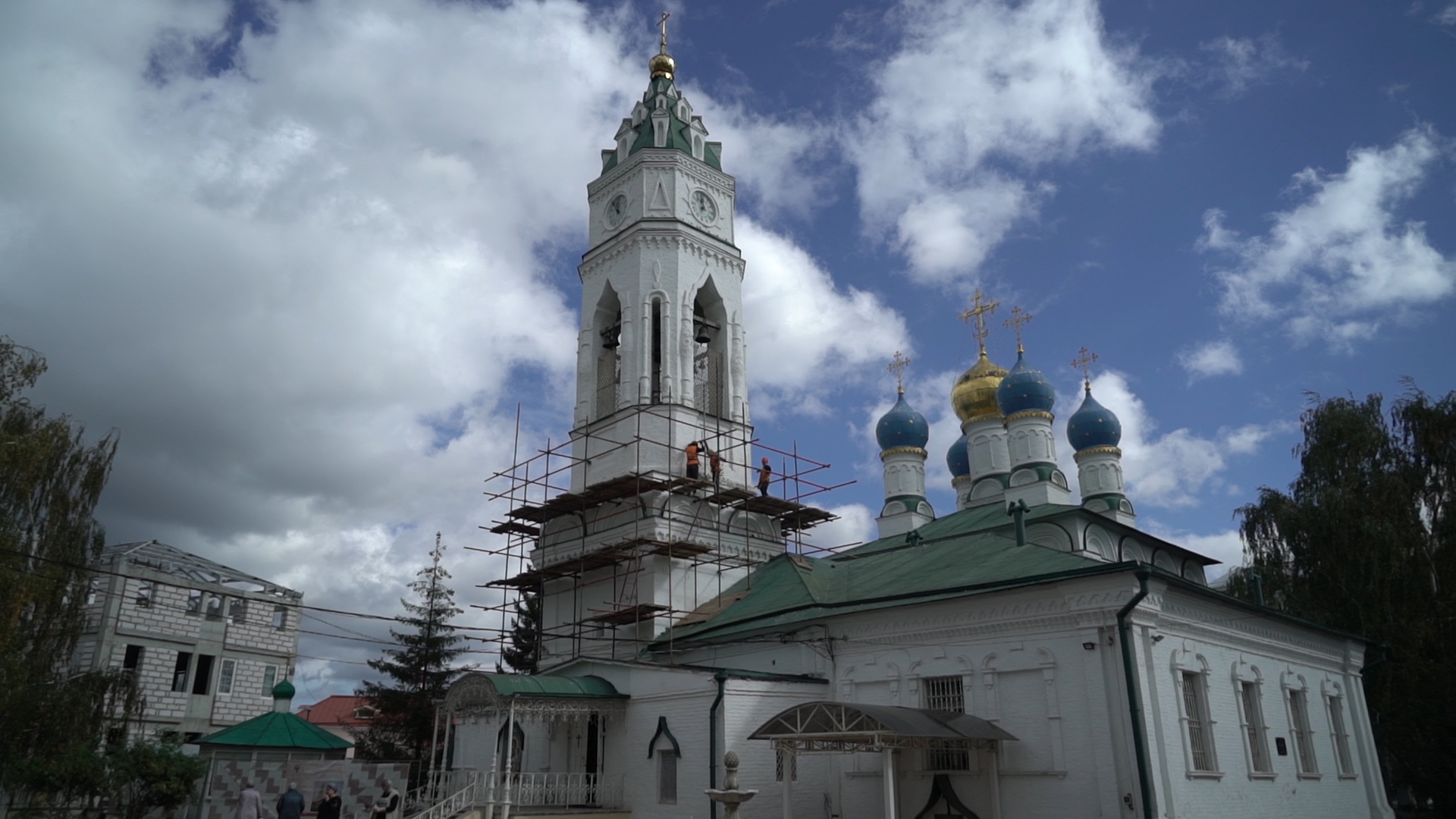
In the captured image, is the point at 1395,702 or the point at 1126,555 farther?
the point at 1126,555

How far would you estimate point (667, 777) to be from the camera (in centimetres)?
1684

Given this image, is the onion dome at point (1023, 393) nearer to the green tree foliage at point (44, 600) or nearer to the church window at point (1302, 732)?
the church window at point (1302, 732)

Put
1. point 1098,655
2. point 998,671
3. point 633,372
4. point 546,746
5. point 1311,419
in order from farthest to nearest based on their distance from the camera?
point 1311,419 → point 633,372 → point 546,746 → point 998,671 → point 1098,655

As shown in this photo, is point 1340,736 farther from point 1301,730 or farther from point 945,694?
point 945,694

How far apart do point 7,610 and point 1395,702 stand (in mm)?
27260

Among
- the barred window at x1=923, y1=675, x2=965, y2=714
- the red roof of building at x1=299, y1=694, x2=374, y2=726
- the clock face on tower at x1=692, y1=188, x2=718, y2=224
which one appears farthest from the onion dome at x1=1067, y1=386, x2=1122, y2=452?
the red roof of building at x1=299, y1=694, x2=374, y2=726

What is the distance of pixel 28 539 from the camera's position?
667 inches

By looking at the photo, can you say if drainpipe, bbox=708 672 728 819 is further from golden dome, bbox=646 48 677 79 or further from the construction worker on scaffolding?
golden dome, bbox=646 48 677 79

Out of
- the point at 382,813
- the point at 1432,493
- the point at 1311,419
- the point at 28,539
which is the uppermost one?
the point at 1311,419

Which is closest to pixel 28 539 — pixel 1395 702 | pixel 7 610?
pixel 7 610

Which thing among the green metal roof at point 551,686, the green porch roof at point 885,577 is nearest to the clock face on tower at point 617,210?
the green porch roof at point 885,577

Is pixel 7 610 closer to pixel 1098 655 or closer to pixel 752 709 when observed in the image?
pixel 752 709

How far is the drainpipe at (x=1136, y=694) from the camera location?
1299cm

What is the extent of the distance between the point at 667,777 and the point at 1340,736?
41.4 feet
